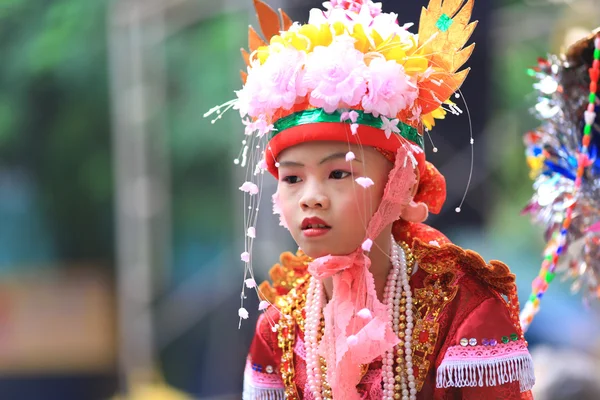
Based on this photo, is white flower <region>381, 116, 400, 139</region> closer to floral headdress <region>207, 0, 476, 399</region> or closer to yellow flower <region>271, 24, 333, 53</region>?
floral headdress <region>207, 0, 476, 399</region>

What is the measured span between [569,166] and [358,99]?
75 centimetres

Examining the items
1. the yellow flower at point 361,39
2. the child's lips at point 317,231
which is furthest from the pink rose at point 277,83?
the child's lips at point 317,231

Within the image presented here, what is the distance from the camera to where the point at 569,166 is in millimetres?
2092

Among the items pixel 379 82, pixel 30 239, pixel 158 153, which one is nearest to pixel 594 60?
pixel 379 82

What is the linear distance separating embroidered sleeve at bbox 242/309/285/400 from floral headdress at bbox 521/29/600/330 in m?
0.61

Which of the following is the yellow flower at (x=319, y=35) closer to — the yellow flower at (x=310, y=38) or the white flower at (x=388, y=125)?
the yellow flower at (x=310, y=38)

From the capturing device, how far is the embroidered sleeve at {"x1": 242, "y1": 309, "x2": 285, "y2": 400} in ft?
6.06

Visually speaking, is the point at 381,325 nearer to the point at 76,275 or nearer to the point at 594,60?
the point at 594,60

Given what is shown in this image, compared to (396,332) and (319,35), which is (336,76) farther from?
(396,332)

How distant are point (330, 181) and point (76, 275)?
3795 millimetres

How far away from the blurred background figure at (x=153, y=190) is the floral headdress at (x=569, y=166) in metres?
1.11

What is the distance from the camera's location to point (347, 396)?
1.64 m

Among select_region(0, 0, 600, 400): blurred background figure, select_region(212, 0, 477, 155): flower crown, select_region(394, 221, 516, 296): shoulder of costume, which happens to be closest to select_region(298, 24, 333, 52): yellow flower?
select_region(212, 0, 477, 155): flower crown

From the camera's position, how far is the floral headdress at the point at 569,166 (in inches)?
79.7
